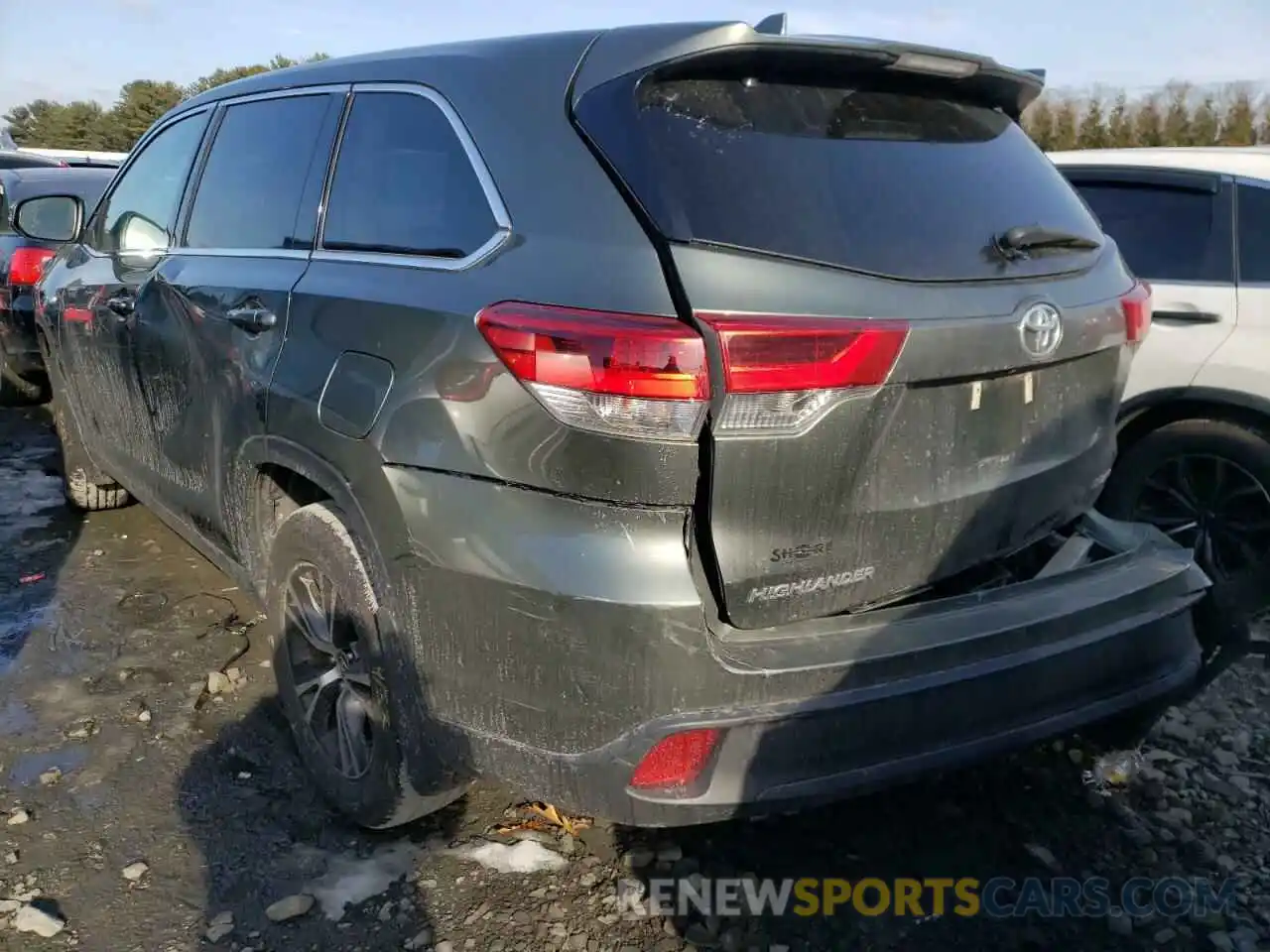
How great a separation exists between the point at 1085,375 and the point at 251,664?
2820 mm

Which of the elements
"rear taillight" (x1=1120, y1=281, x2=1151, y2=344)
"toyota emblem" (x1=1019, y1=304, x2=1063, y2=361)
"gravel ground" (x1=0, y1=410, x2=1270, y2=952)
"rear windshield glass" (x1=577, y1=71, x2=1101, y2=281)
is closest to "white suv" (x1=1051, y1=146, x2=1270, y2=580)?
"gravel ground" (x1=0, y1=410, x2=1270, y2=952)

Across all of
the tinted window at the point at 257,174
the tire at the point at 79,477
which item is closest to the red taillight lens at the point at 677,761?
the tinted window at the point at 257,174

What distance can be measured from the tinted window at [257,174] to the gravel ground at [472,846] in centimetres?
148

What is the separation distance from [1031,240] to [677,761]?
1.37 meters

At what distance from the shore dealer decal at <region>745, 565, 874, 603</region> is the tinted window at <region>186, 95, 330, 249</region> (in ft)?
5.63

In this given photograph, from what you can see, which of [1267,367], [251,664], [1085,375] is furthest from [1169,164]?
[251,664]

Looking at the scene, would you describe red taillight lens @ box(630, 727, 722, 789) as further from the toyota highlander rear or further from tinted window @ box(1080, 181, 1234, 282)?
tinted window @ box(1080, 181, 1234, 282)

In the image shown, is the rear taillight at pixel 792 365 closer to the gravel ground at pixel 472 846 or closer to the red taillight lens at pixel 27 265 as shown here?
the gravel ground at pixel 472 846

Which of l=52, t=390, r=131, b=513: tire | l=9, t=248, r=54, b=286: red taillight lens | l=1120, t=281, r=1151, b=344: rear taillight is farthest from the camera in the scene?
l=9, t=248, r=54, b=286: red taillight lens

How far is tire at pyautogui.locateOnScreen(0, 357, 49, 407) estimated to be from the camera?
734 cm

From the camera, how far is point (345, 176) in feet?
8.89

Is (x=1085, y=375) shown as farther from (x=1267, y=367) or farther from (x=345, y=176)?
(x=345, y=176)

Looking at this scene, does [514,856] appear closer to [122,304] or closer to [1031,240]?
[1031,240]

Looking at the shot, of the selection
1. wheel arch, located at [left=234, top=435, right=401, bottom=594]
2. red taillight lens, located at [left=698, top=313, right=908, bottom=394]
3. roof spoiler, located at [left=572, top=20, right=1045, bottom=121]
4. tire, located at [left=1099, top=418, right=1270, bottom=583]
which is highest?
roof spoiler, located at [left=572, top=20, right=1045, bottom=121]
